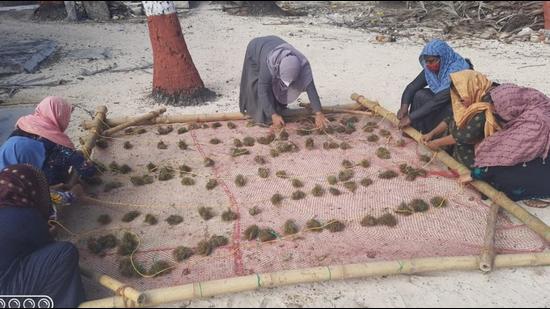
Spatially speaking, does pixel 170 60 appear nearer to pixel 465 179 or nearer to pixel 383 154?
pixel 383 154

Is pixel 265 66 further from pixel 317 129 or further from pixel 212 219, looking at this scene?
pixel 212 219

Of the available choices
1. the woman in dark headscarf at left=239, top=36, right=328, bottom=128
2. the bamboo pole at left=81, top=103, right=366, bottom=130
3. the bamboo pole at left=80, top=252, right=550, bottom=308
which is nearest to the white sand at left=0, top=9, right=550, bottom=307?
the bamboo pole at left=80, top=252, right=550, bottom=308

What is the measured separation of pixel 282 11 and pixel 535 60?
19.6 feet

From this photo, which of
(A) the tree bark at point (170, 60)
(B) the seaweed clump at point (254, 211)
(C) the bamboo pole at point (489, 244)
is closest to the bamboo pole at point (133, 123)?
(A) the tree bark at point (170, 60)

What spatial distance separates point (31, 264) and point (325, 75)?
451cm

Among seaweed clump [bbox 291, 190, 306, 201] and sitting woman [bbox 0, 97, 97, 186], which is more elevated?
sitting woman [bbox 0, 97, 97, 186]

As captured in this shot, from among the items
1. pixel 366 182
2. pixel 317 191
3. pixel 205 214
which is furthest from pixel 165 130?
pixel 366 182

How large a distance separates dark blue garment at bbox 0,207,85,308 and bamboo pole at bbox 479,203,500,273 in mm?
2128

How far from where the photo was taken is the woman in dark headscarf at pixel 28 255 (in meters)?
2.24

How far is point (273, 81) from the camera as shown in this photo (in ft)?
13.8

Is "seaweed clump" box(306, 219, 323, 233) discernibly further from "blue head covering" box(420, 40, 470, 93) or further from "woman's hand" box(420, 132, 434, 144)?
"blue head covering" box(420, 40, 470, 93)

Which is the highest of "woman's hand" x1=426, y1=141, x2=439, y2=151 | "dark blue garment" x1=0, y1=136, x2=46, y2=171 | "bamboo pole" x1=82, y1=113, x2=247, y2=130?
"dark blue garment" x1=0, y1=136, x2=46, y2=171

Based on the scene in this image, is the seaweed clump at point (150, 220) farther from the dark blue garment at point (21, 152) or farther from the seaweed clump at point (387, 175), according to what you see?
the seaweed clump at point (387, 175)

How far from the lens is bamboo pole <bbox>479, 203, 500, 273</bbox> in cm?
251
